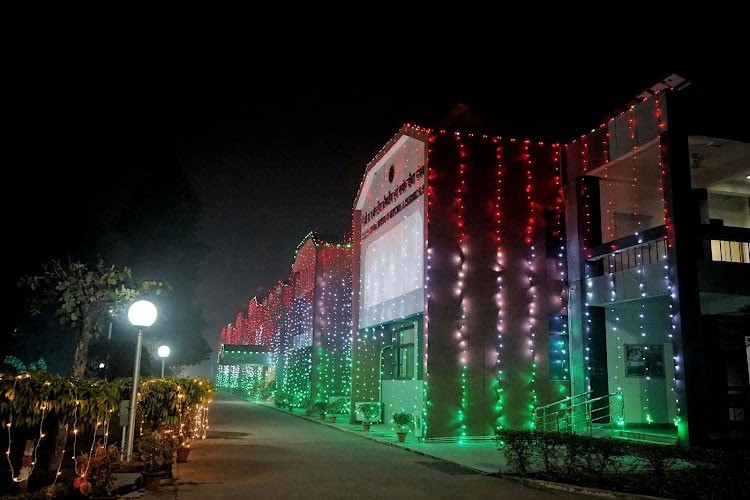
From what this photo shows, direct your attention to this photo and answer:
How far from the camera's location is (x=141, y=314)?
33.7 ft

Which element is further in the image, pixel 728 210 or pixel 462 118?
pixel 462 118

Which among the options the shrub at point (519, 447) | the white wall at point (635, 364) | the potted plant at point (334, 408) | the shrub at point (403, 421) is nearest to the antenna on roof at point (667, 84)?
the white wall at point (635, 364)

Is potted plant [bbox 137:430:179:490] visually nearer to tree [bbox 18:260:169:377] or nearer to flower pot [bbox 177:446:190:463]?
flower pot [bbox 177:446:190:463]

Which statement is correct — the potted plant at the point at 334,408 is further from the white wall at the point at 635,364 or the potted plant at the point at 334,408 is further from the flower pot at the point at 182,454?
the flower pot at the point at 182,454

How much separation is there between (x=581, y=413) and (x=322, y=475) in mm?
8718

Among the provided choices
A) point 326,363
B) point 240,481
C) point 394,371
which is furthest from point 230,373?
point 240,481

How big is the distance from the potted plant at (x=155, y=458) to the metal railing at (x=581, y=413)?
34.3 ft

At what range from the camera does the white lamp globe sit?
10234mm

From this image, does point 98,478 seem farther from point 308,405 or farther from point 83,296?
point 308,405

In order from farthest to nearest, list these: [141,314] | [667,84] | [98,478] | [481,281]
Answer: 1. [481,281]
2. [667,84]
3. [141,314]
4. [98,478]

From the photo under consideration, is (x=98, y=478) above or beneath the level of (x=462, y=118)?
beneath

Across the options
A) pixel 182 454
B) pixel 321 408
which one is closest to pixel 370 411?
pixel 321 408

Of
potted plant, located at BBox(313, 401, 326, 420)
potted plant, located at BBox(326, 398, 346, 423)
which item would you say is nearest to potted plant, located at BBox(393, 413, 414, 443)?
potted plant, located at BBox(326, 398, 346, 423)

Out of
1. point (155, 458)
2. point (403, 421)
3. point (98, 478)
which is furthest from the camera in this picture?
point (403, 421)
